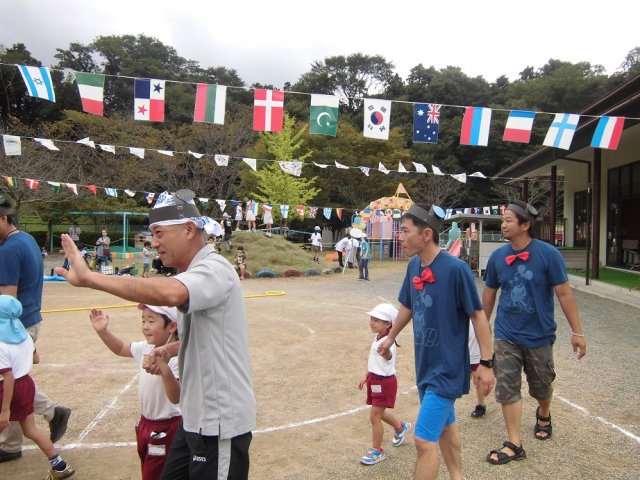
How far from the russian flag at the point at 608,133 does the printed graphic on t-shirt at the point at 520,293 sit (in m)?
8.40

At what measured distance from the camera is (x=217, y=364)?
6.20 ft

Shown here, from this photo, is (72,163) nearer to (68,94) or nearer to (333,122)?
(68,94)

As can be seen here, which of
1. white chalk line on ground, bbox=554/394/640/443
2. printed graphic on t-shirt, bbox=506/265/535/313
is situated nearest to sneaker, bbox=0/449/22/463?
printed graphic on t-shirt, bbox=506/265/535/313

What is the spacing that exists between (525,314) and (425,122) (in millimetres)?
8324

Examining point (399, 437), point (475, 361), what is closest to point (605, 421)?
point (475, 361)

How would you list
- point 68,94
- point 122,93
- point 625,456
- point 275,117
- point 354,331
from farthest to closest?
point 122,93 → point 68,94 → point 275,117 → point 354,331 → point 625,456

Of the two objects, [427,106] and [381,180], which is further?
[381,180]

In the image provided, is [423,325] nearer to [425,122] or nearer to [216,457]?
[216,457]

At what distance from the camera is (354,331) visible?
8.06 m

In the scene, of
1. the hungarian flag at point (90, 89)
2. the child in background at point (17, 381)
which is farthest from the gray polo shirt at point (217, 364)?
the hungarian flag at point (90, 89)

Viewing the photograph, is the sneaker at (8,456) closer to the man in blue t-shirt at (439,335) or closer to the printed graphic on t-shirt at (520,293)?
the man in blue t-shirt at (439,335)

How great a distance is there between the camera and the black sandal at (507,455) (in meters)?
3.42

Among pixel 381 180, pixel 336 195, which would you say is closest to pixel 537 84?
pixel 381 180

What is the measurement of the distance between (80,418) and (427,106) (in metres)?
9.46
